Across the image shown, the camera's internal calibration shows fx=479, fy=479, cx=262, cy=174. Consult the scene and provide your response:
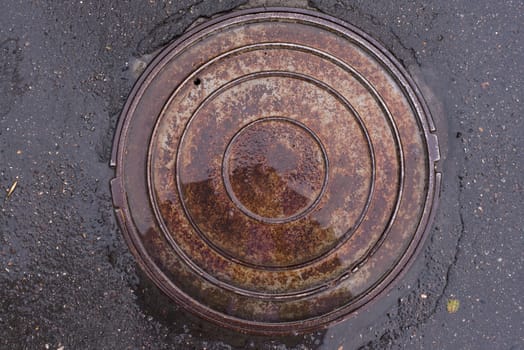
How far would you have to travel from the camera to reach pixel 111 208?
2135 millimetres

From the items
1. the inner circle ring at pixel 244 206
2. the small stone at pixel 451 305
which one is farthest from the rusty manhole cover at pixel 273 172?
the small stone at pixel 451 305

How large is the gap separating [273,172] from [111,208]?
0.74 meters

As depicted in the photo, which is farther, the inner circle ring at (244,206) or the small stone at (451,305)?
the small stone at (451,305)

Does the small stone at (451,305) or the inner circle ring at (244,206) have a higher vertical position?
the inner circle ring at (244,206)

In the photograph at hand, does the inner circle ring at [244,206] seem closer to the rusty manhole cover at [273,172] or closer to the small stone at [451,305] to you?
the rusty manhole cover at [273,172]

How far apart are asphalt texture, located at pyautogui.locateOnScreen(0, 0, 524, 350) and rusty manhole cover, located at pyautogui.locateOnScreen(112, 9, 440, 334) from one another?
96mm

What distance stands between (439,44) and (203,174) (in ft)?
4.02

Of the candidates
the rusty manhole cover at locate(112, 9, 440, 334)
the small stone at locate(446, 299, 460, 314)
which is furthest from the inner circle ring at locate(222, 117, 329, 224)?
the small stone at locate(446, 299, 460, 314)

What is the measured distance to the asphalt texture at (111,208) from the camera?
2.14 meters

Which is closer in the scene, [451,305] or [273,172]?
[273,172]

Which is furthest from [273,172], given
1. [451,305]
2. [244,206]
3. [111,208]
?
[451,305]

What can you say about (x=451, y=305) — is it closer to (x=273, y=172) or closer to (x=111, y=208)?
(x=273, y=172)

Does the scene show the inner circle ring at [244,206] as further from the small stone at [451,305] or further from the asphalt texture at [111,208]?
the small stone at [451,305]

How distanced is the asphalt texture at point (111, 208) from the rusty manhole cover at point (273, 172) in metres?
0.10
